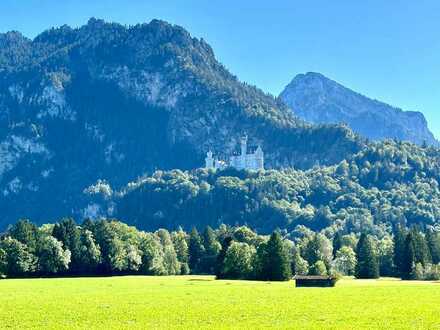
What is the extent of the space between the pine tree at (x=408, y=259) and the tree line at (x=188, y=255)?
222mm

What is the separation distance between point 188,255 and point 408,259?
199ft

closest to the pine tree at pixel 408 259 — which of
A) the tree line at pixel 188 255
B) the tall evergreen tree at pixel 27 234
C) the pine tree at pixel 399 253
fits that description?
the tree line at pixel 188 255

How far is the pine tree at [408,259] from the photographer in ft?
539

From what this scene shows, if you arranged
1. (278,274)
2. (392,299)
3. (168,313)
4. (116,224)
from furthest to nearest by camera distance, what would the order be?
1. (116,224)
2. (278,274)
3. (392,299)
4. (168,313)

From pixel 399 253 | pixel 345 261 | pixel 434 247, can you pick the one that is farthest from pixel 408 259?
pixel 345 261

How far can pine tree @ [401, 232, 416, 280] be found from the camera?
164 meters

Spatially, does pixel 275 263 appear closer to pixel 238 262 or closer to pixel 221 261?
pixel 238 262

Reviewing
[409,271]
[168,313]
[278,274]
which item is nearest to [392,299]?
[168,313]

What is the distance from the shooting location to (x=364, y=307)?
219 ft

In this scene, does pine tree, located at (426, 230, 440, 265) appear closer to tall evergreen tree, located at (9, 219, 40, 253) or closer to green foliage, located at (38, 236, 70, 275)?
green foliage, located at (38, 236, 70, 275)

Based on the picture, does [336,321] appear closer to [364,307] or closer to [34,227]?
[364,307]

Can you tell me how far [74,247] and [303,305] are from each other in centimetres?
9956

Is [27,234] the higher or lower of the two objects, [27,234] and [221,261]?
the higher

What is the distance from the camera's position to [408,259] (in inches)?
6545
